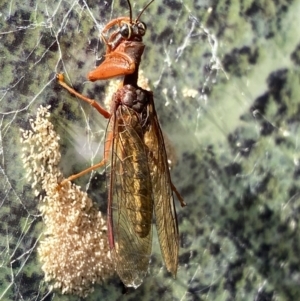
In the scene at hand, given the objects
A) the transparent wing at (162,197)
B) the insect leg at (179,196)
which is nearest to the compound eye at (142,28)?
the transparent wing at (162,197)

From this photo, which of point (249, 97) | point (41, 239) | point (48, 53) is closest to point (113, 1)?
point (48, 53)

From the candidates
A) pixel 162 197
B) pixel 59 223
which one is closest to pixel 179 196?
pixel 162 197

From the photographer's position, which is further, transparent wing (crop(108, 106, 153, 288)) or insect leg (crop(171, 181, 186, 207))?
insect leg (crop(171, 181, 186, 207))

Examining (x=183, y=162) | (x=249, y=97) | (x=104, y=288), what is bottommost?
(x=104, y=288)

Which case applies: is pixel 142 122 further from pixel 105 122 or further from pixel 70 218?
pixel 70 218

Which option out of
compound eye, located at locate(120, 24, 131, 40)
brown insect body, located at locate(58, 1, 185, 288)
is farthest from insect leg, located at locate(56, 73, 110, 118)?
compound eye, located at locate(120, 24, 131, 40)

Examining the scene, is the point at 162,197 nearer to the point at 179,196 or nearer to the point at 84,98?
the point at 179,196

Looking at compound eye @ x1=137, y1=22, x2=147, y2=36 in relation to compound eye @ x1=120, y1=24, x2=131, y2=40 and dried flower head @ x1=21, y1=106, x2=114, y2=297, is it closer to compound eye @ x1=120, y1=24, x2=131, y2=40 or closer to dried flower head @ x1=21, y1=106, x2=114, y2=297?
compound eye @ x1=120, y1=24, x2=131, y2=40
